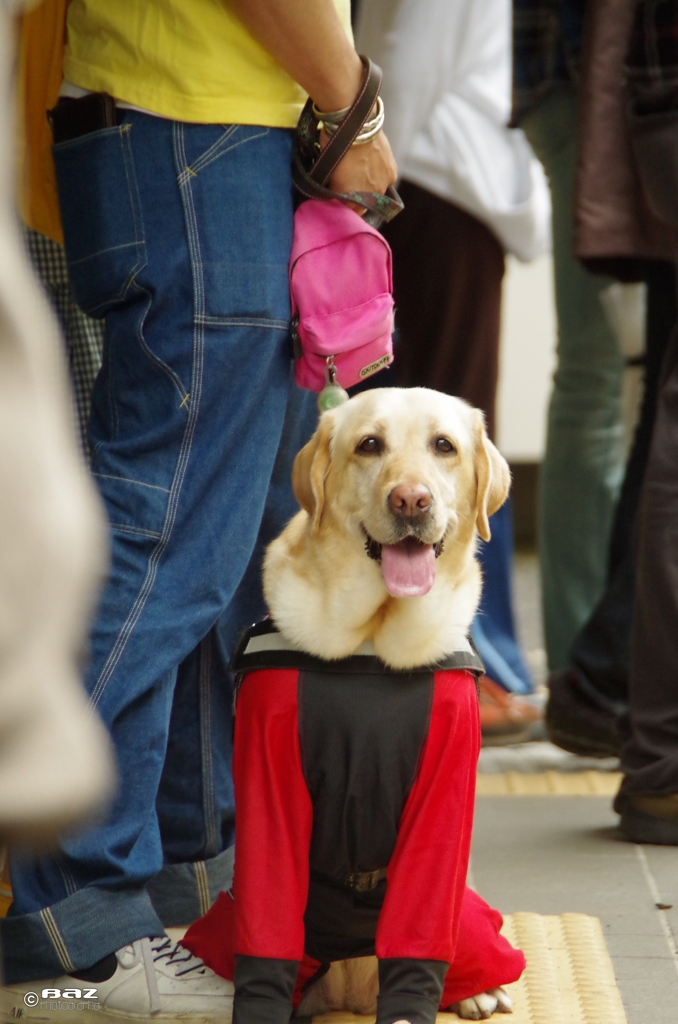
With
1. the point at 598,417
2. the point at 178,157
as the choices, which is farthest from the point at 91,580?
the point at 598,417

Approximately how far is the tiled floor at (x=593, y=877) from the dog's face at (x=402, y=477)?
2.72ft

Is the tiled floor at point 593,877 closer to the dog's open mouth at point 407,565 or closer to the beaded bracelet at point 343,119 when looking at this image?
Answer: the dog's open mouth at point 407,565

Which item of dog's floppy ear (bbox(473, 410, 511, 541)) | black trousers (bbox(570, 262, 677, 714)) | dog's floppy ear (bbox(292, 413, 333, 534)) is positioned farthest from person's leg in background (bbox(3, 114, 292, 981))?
black trousers (bbox(570, 262, 677, 714))

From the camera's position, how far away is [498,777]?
355 cm

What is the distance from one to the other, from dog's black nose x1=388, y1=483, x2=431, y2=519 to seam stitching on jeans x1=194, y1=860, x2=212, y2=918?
0.85 m

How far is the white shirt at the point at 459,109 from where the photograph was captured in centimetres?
354

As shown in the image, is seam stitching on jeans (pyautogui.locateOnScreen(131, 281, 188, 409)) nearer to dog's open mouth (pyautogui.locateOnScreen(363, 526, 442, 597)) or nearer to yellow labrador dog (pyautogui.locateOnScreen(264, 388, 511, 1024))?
yellow labrador dog (pyautogui.locateOnScreen(264, 388, 511, 1024))

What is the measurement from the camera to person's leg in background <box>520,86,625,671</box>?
13.1 ft

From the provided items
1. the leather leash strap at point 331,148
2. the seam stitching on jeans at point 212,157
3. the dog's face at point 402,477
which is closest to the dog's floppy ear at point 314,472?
the dog's face at point 402,477

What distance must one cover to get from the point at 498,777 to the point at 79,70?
2.26 m

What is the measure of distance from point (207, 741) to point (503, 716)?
1.57 m

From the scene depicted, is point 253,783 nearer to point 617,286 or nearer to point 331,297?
point 331,297

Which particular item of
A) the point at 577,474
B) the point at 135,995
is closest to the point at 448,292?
the point at 577,474

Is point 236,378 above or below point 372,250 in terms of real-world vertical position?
below
